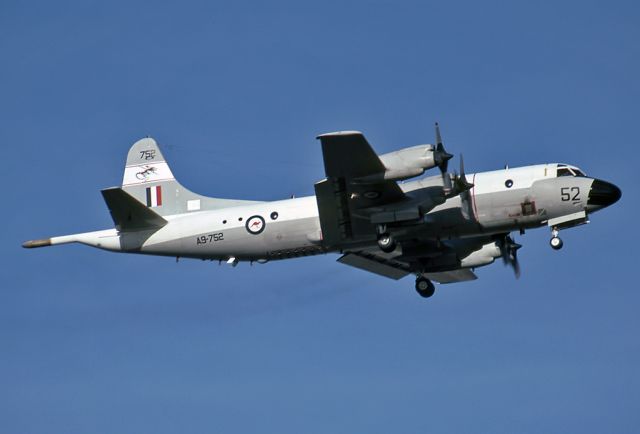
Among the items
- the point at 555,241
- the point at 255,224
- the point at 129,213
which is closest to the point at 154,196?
the point at 129,213

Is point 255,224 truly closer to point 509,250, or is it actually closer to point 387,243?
point 387,243

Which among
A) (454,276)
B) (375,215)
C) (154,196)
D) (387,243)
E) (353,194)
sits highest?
(154,196)

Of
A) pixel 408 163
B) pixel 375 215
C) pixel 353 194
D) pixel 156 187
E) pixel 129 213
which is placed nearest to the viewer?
pixel 408 163

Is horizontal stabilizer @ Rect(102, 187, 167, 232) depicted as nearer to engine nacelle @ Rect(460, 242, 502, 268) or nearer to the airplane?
the airplane

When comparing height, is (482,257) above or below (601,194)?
below

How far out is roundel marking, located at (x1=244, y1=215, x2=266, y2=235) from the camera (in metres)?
35.5

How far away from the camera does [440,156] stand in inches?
1288

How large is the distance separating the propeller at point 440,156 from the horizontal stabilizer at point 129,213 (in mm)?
9670

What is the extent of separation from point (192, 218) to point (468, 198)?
9202 millimetres

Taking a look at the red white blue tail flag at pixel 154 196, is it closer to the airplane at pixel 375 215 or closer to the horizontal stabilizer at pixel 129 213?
the airplane at pixel 375 215

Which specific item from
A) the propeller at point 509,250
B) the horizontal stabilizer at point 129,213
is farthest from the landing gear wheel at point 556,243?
the horizontal stabilizer at point 129,213

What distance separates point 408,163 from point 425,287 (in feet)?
22.3

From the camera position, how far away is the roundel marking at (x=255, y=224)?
35.5 metres

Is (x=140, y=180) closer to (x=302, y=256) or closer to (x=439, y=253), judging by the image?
(x=302, y=256)
